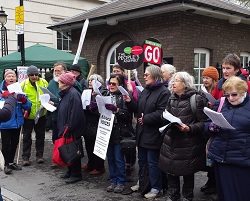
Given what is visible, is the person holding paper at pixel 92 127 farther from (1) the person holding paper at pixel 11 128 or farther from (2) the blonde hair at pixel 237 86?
(2) the blonde hair at pixel 237 86

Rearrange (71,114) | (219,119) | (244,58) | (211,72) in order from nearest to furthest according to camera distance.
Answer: (219,119) → (211,72) → (71,114) → (244,58)

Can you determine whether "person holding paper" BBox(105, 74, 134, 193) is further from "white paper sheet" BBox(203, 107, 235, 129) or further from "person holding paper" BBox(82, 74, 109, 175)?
"white paper sheet" BBox(203, 107, 235, 129)

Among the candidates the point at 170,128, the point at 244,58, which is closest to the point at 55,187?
the point at 170,128

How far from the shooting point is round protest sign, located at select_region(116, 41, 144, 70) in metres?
5.05

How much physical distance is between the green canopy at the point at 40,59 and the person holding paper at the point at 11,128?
3851mm

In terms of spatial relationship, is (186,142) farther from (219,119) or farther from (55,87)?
(55,87)

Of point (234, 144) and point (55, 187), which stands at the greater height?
point (234, 144)

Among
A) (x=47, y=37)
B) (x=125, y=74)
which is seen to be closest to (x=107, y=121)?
(x=125, y=74)

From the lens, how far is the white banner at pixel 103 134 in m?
4.71

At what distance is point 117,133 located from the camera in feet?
15.6

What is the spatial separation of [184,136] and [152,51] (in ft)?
8.43

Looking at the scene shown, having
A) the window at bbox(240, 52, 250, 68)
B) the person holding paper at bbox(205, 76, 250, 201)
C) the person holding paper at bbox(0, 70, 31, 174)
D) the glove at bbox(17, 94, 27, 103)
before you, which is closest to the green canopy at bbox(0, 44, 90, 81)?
the person holding paper at bbox(0, 70, 31, 174)

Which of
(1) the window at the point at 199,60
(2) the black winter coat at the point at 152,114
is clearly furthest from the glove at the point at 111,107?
(1) the window at the point at 199,60

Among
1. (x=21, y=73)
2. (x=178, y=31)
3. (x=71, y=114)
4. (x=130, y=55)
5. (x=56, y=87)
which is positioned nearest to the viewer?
(x=71, y=114)
